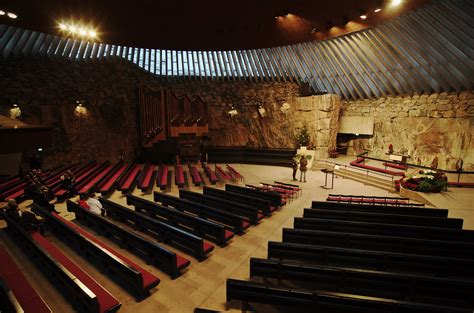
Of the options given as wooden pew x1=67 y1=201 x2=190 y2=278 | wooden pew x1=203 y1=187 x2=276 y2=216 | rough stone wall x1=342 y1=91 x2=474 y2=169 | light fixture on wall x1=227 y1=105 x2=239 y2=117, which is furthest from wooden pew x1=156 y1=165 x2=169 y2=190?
rough stone wall x1=342 y1=91 x2=474 y2=169

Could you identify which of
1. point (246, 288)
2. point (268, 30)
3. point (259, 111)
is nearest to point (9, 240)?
point (246, 288)

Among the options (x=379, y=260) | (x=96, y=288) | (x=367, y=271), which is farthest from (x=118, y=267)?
(x=379, y=260)

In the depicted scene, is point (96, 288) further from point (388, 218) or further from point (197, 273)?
point (388, 218)

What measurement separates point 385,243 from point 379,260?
0.77 m

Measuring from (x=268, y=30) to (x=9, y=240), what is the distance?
10.1 metres

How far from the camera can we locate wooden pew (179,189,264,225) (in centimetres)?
634

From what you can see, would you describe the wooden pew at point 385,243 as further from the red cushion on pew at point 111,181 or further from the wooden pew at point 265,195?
the red cushion on pew at point 111,181

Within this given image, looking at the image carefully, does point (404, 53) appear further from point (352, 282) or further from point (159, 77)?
point (159, 77)

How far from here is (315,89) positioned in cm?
1669

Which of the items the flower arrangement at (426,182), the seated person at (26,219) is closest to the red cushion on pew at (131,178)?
the seated person at (26,219)

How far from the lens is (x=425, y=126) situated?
41.8ft

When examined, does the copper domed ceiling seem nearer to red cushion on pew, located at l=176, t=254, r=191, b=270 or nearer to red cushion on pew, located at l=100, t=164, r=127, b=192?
red cushion on pew, located at l=100, t=164, r=127, b=192

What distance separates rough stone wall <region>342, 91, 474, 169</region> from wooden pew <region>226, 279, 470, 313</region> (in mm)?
12049

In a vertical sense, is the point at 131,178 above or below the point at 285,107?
below
